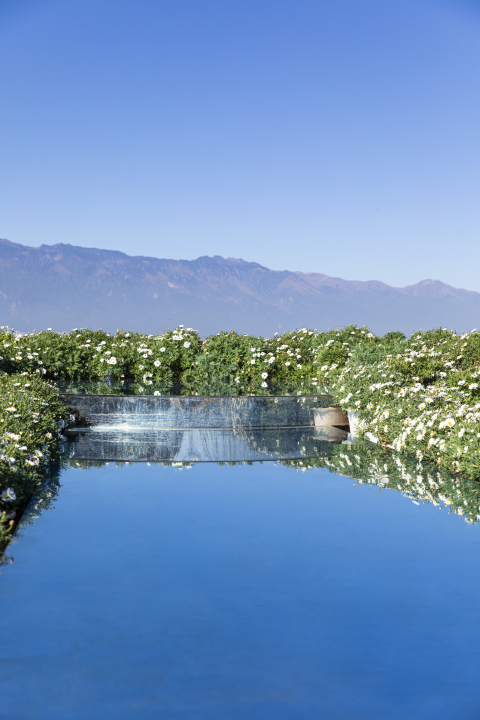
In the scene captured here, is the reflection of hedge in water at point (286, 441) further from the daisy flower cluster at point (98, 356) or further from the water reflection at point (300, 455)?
the daisy flower cluster at point (98, 356)

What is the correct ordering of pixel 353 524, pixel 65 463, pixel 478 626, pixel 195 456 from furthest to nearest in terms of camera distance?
pixel 195 456, pixel 65 463, pixel 353 524, pixel 478 626

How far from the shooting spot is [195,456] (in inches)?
298

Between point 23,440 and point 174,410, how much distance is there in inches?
133

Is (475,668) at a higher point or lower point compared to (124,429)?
lower

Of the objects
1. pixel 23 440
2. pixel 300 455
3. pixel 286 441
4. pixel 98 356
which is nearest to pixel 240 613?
pixel 23 440

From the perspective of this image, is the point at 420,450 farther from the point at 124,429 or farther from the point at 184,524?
the point at 124,429

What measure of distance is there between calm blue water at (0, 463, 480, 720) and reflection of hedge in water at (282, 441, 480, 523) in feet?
1.26

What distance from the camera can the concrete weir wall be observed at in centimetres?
898

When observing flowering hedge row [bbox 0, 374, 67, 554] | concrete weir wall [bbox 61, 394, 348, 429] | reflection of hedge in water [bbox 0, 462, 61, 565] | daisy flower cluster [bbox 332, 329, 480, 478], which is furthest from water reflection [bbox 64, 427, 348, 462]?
reflection of hedge in water [bbox 0, 462, 61, 565]

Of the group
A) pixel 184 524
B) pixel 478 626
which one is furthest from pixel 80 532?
pixel 478 626

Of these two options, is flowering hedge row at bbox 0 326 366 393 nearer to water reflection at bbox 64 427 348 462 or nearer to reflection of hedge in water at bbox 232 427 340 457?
reflection of hedge in water at bbox 232 427 340 457

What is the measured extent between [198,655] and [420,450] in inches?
192

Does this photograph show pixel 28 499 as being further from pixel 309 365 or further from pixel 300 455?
pixel 309 365

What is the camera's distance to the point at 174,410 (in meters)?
8.99
